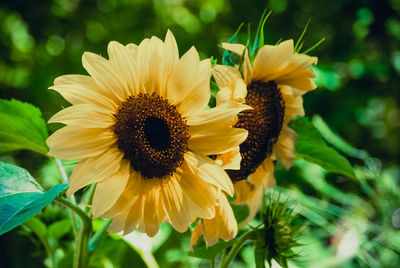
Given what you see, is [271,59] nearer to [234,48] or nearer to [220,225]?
[234,48]

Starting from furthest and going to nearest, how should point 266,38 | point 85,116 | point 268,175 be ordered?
1. point 266,38
2. point 268,175
3. point 85,116

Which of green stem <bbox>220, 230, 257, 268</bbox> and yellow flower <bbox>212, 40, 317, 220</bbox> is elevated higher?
yellow flower <bbox>212, 40, 317, 220</bbox>

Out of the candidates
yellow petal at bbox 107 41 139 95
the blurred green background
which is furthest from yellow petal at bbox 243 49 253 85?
the blurred green background

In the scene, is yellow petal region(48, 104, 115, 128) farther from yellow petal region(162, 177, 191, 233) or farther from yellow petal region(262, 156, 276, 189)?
yellow petal region(262, 156, 276, 189)

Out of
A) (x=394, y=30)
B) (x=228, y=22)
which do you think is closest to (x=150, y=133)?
(x=228, y=22)

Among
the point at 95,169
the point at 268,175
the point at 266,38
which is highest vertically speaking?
the point at 95,169

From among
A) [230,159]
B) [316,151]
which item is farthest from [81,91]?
[316,151]

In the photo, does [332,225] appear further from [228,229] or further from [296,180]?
[228,229]
